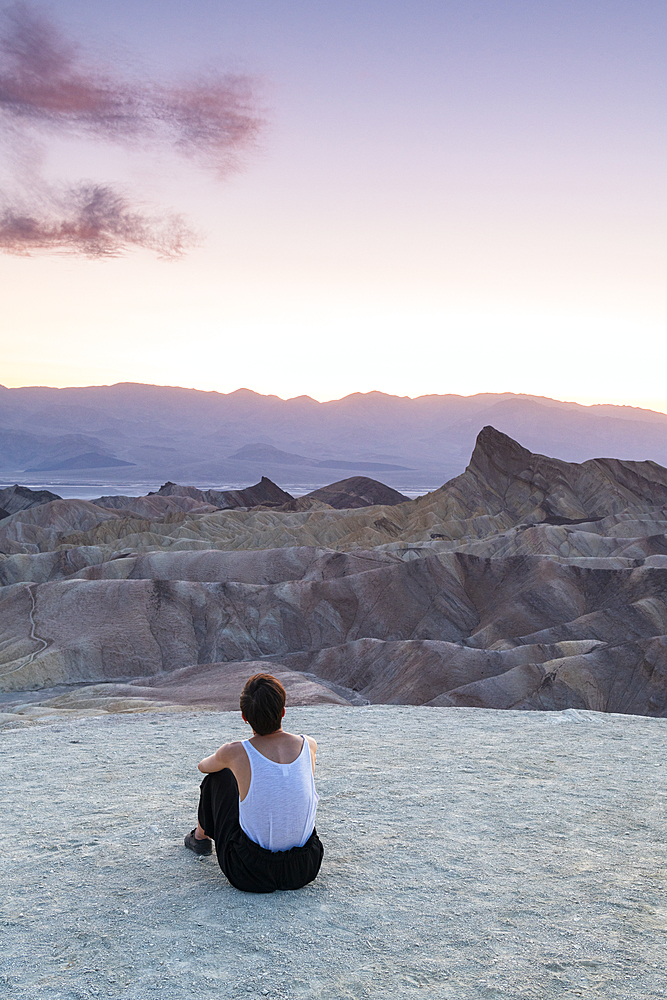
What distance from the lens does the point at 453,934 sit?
161 inches

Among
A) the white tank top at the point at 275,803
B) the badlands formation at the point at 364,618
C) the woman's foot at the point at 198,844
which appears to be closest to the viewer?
the white tank top at the point at 275,803

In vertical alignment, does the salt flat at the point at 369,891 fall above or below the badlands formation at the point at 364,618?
above

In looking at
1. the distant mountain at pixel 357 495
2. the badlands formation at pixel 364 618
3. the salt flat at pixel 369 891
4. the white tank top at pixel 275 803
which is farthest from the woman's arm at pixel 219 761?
the distant mountain at pixel 357 495

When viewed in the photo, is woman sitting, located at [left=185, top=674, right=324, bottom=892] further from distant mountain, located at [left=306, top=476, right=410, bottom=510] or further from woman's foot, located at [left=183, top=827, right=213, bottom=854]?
distant mountain, located at [left=306, top=476, right=410, bottom=510]

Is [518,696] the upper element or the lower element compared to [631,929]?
lower

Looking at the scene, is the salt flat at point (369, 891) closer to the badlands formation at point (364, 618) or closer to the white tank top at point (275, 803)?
the white tank top at point (275, 803)

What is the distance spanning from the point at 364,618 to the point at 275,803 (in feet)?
111

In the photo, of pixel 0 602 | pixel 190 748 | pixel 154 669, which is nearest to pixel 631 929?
pixel 190 748

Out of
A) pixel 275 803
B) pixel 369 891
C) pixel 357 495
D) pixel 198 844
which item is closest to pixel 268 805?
pixel 275 803

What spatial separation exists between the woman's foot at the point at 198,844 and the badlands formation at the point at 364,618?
13.4 m

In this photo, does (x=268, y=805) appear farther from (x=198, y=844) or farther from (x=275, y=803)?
(x=198, y=844)

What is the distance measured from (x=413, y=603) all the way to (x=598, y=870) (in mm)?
33133

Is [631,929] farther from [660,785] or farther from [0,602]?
[0,602]

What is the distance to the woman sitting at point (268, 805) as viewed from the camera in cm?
438
